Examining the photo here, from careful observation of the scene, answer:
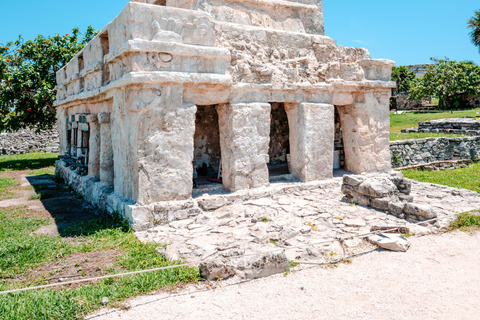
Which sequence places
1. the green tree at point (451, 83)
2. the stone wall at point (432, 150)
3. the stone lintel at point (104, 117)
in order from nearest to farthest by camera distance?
1. the stone lintel at point (104, 117)
2. the stone wall at point (432, 150)
3. the green tree at point (451, 83)

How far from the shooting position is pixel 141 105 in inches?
227

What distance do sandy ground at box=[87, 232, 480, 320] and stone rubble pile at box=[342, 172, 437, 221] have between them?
1.34 m

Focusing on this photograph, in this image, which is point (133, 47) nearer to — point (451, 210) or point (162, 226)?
point (162, 226)

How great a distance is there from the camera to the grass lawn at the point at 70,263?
142 inches

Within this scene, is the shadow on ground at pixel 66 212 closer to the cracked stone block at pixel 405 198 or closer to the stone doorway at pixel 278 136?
the stone doorway at pixel 278 136

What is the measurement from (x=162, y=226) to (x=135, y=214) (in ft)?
1.54

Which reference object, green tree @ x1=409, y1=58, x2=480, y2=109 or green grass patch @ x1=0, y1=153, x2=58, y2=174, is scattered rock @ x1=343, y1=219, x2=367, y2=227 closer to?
green grass patch @ x1=0, y1=153, x2=58, y2=174

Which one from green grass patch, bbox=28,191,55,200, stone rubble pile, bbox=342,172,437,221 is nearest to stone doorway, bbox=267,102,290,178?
stone rubble pile, bbox=342,172,437,221

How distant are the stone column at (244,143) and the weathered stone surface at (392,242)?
2553 millimetres

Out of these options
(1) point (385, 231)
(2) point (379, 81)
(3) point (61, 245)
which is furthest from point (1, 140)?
(1) point (385, 231)

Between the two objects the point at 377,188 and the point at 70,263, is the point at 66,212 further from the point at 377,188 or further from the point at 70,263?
the point at 377,188

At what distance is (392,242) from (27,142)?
2015cm

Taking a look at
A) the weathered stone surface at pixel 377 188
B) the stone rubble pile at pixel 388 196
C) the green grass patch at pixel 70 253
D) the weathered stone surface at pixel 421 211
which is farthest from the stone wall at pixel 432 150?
the green grass patch at pixel 70 253

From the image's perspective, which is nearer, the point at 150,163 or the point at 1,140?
the point at 150,163
